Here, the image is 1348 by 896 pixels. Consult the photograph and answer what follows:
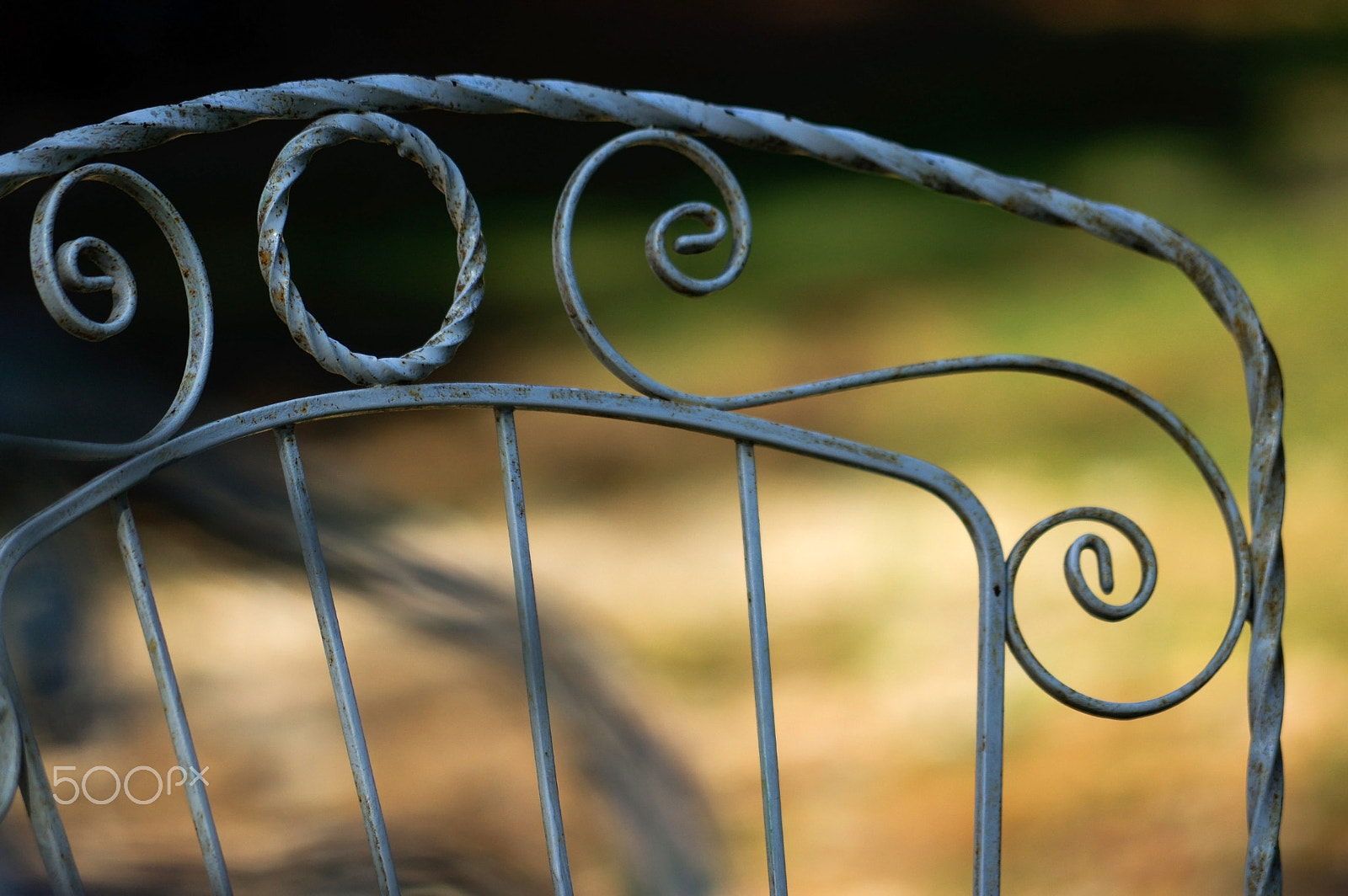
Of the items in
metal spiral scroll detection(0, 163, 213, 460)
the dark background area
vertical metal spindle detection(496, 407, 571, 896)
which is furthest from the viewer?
the dark background area

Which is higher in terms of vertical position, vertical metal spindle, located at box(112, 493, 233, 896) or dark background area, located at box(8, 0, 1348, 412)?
dark background area, located at box(8, 0, 1348, 412)

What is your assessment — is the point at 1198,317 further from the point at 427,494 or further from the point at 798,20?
the point at 427,494

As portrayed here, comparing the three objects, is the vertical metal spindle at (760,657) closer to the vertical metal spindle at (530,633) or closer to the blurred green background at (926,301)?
the vertical metal spindle at (530,633)

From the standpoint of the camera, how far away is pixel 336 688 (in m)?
0.58

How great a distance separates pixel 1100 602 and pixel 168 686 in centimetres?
54

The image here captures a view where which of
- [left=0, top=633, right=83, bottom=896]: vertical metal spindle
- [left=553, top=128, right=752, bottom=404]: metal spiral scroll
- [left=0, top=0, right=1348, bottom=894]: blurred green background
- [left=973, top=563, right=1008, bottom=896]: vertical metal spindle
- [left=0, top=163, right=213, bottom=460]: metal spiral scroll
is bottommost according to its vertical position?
[left=0, top=633, right=83, bottom=896]: vertical metal spindle

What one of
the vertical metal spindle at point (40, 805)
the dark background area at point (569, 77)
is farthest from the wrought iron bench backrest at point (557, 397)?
the dark background area at point (569, 77)

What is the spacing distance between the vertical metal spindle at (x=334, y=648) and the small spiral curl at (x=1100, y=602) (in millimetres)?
397

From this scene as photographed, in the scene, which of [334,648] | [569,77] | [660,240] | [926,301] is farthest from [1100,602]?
[569,77]

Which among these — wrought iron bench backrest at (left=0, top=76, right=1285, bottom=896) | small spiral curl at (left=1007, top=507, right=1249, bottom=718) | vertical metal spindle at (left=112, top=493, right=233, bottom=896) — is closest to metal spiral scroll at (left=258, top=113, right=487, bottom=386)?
wrought iron bench backrest at (left=0, top=76, right=1285, bottom=896)

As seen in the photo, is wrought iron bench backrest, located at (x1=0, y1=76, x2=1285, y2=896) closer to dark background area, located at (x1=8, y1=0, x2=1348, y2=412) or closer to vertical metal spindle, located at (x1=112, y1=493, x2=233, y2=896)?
vertical metal spindle, located at (x1=112, y1=493, x2=233, y2=896)

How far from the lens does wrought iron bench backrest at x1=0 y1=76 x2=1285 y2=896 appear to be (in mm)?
510

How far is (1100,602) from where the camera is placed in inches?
24.7

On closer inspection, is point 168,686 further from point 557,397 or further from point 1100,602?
point 1100,602
